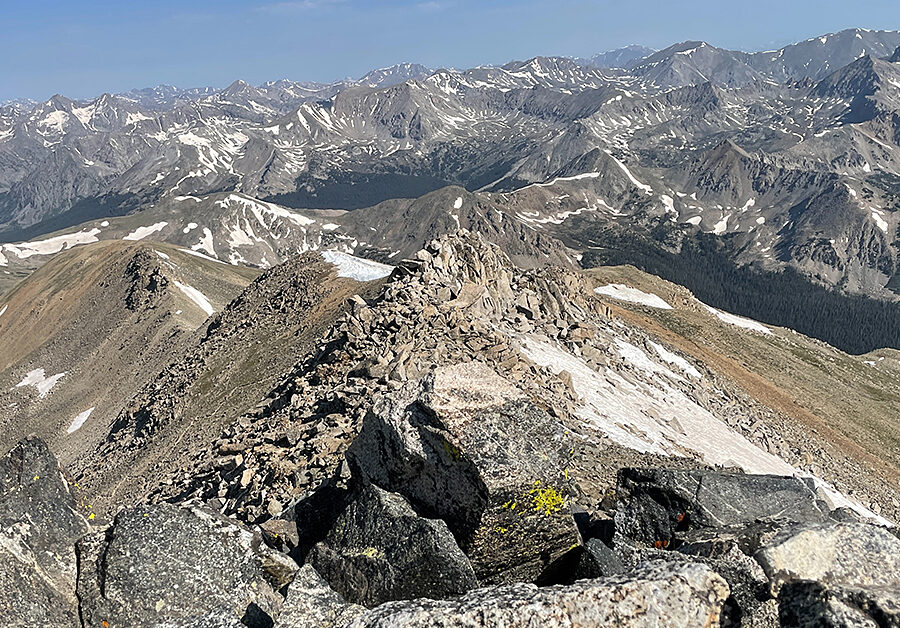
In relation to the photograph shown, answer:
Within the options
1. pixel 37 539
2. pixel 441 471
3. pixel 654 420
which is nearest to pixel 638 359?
pixel 654 420

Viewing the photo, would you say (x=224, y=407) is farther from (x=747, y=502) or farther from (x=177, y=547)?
(x=747, y=502)

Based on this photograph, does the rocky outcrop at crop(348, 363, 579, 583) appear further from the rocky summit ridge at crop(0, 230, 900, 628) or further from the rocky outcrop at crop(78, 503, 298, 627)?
the rocky outcrop at crop(78, 503, 298, 627)

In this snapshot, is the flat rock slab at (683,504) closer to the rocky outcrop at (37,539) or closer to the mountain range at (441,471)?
the mountain range at (441,471)

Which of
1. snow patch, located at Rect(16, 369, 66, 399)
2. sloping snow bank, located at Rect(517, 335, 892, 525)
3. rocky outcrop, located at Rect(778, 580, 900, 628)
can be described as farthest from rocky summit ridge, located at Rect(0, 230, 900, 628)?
snow patch, located at Rect(16, 369, 66, 399)

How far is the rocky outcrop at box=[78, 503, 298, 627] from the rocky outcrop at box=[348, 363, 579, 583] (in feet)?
10.3

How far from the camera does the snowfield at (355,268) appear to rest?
6819 centimetres

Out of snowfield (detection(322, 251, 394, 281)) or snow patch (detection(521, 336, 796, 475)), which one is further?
snowfield (detection(322, 251, 394, 281))

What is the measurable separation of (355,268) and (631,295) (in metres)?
48.0

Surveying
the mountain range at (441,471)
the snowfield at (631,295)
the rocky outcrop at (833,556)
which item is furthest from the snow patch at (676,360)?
the rocky outcrop at (833,556)

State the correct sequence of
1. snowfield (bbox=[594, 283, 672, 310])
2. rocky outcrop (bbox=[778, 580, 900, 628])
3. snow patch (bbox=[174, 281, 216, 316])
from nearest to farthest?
rocky outcrop (bbox=[778, 580, 900, 628]), snow patch (bbox=[174, 281, 216, 316]), snowfield (bbox=[594, 283, 672, 310])

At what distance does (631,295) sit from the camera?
95.9 metres

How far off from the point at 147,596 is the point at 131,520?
1.57m

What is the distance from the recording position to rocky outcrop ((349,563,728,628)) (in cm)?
811

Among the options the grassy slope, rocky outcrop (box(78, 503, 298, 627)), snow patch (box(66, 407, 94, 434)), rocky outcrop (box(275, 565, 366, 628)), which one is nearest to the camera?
rocky outcrop (box(275, 565, 366, 628))
